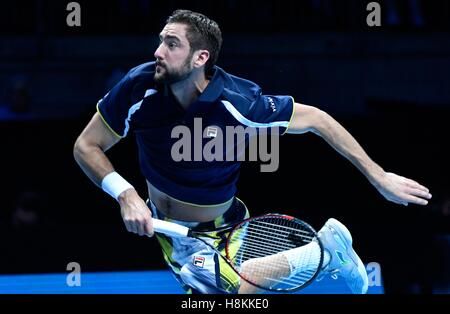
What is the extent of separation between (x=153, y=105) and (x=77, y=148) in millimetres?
384

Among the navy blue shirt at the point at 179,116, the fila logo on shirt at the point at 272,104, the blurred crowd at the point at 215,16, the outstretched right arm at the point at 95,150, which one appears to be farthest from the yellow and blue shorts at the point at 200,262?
the blurred crowd at the point at 215,16

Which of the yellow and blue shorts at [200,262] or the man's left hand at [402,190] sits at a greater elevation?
the man's left hand at [402,190]

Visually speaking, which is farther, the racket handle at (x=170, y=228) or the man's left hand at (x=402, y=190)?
the man's left hand at (x=402, y=190)

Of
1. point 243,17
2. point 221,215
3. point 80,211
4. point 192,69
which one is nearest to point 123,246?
point 80,211

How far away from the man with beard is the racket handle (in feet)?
0.49

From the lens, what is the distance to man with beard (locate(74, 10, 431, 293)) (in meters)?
4.96

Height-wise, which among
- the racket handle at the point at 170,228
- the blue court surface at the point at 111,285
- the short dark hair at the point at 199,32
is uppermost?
the short dark hair at the point at 199,32

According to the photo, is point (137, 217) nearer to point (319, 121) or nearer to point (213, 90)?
point (213, 90)

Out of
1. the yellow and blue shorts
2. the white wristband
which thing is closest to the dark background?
the yellow and blue shorts

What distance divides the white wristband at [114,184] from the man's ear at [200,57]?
0.62 metres

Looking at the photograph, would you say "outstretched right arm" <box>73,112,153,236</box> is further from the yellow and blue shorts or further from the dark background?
the dark background

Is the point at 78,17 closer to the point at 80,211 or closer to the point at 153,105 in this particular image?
the point at 80,211

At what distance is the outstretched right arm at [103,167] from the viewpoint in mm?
4656

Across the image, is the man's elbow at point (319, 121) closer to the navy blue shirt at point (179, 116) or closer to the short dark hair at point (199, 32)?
the navy blue shirt at point (179, 116)
